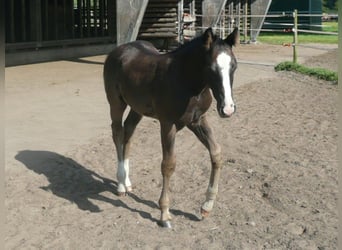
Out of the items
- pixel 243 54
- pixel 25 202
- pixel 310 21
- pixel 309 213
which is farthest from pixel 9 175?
pixel 310 21

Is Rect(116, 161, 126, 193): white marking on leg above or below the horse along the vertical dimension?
below

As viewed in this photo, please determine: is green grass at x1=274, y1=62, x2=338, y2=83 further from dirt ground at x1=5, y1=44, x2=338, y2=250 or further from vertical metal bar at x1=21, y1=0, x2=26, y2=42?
vertical metal bar at x1=21, y1=0, x2=26, y2=42

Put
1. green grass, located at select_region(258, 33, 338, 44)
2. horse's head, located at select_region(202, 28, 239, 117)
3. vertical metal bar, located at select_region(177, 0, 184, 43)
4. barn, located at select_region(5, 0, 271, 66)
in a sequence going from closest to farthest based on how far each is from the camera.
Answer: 1. horse's head, located at select_region(202, 28, 239, 117)
2. barn, located at select_region(5, 0, 271, 66)
3. vertical metal bar, located at select_region(177, 0, 184, 43)
4. green grass, located at select_region(258, 33, 338, 44)

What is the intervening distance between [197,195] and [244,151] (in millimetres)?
1506

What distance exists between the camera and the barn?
15.0m

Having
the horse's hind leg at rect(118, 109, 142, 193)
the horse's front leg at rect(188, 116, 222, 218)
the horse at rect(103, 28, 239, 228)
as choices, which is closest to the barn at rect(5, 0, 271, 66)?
the horse's hind leg at rect(118, 109, 142, 193)

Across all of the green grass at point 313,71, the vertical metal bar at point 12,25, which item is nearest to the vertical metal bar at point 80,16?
the vertical metal bar at point 12,25

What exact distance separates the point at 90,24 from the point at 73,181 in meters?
14.0

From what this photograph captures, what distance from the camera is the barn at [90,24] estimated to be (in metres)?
15.0

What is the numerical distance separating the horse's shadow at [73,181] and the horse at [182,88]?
548mm

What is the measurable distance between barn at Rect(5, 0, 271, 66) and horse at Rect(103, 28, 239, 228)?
935 cm

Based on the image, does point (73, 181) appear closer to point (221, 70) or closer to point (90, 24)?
point (221, 70)

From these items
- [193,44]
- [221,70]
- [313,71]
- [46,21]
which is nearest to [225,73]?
[221,70]

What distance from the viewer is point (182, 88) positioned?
429cm
